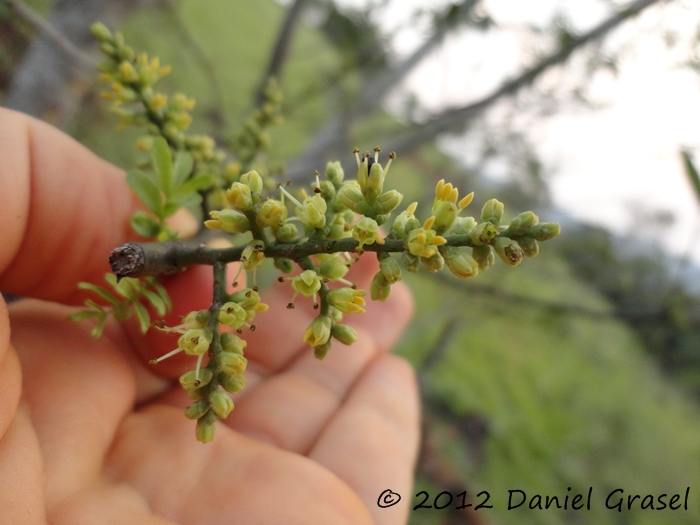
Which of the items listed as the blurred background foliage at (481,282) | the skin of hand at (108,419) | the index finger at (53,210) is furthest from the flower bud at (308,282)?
the blurred background foliage at (481,282)

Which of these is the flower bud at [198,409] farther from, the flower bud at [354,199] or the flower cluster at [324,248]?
the flower bud at [354,199]

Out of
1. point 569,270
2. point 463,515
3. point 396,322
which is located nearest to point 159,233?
point 396,322

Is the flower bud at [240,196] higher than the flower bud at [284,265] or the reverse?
higher

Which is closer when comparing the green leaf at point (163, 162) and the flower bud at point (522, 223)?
the flower bud at point (522, 223)

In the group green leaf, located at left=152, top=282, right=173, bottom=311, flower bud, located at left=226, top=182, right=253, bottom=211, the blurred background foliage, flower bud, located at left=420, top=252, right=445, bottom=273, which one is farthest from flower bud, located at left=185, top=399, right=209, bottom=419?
the blurred background foliage

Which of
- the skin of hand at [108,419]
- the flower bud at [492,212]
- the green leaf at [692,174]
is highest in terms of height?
the green leaf at [692,174]

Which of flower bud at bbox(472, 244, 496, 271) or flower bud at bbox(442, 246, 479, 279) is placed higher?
flower bud at bbox(472, 244, 496, 271)

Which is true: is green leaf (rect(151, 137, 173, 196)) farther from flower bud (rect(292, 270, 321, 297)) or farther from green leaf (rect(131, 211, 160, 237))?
flower bud (rect(292, 270, 321, 297))

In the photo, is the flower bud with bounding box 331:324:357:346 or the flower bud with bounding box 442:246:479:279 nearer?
the flower bud with bounding box 442:246:479:279
